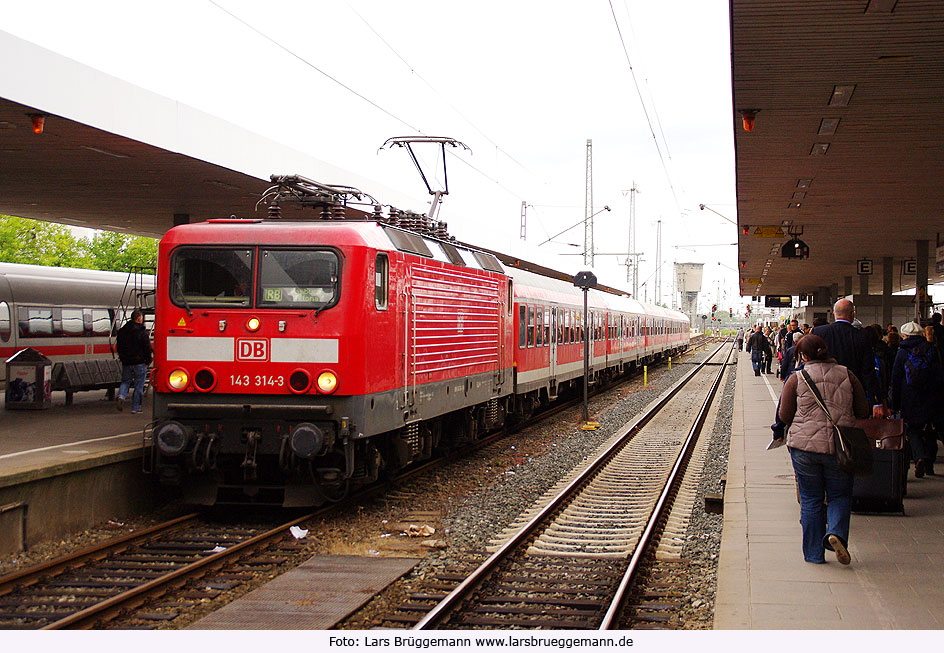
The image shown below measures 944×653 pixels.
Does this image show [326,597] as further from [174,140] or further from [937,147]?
[937,147]

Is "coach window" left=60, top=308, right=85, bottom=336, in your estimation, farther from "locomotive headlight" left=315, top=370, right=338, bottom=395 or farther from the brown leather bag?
the brown leather bag

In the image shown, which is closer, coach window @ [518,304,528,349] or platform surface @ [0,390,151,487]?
platform surface @ [0,390,151,487]

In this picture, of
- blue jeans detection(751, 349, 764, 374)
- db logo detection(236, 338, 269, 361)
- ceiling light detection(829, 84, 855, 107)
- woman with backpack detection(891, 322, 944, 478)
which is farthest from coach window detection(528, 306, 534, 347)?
blue jeans detection(751, 349, 764, 374)

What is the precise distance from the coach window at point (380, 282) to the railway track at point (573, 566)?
2.64m

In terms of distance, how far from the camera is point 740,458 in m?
13.1

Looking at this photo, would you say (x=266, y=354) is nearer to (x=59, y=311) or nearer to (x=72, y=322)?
(x=59, y=311)

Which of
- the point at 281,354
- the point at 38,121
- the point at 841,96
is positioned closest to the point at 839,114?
the point at 841,96

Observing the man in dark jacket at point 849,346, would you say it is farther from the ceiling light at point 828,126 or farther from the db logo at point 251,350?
the db logo at point 251,350

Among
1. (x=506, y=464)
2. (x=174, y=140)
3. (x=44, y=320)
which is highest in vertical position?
(x=174, y=140)

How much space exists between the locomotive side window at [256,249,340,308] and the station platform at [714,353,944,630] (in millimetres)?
4419

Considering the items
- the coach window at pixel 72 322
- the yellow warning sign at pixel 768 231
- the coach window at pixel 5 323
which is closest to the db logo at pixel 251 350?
the coach window at pixel 5 323

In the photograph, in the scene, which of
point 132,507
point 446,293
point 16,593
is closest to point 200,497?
point 132,507

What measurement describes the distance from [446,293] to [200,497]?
410 cm

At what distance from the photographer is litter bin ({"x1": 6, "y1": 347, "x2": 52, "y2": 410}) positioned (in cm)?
1389
